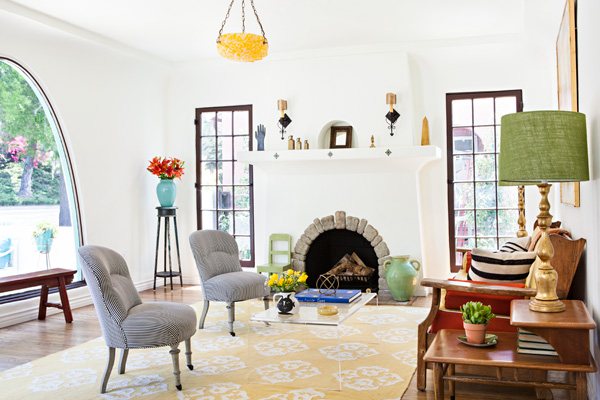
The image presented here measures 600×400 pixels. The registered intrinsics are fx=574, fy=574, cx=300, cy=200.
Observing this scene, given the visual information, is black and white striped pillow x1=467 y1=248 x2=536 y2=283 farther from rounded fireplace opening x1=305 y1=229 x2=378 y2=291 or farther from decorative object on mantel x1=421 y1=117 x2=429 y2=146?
rounded fireplace opening x1=305 y1=229 x2=378 y2=291

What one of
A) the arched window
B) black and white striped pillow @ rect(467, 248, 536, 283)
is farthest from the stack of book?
the arched window

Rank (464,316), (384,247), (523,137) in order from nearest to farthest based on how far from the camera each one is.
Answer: (523,137) → (464,316) → (384,247)

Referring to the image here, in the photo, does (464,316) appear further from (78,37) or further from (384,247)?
(78,37)

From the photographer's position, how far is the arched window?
6.07m

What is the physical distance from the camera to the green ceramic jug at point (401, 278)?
657 centimetres

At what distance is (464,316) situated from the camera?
121 inches

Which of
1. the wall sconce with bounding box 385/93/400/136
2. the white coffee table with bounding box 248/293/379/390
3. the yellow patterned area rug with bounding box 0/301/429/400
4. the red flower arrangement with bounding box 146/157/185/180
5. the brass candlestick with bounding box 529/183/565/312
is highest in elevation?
the wall sconce with bounding box 385/93/400/136

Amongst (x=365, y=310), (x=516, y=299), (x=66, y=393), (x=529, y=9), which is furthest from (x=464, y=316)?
(x=529, y=9)

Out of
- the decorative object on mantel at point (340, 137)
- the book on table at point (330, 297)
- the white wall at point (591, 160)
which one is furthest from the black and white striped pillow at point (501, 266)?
the decorative object on mantel at point (340, 137)

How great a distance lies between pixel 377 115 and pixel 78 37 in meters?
3.57

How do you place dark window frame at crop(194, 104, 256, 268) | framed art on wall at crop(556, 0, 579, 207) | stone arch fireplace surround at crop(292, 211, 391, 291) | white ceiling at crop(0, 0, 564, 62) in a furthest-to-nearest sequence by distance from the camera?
dark window frame at crop(194, 104, 256, 268)
stone arch fireplace surround at crop(292, 211, 391, 291)
white ceiling at crop(0, 0, 564, 62)
framed art on wall at crop(556, 0, 579, 207)

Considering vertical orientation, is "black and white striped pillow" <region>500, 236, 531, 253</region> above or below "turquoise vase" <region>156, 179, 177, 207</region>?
below

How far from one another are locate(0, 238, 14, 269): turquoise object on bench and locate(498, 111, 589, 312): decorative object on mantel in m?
5.32

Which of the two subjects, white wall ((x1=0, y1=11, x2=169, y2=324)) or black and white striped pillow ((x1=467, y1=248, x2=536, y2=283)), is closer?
black and white striped pillow ((x1=467, y1=248, x2=536, y2=283))
